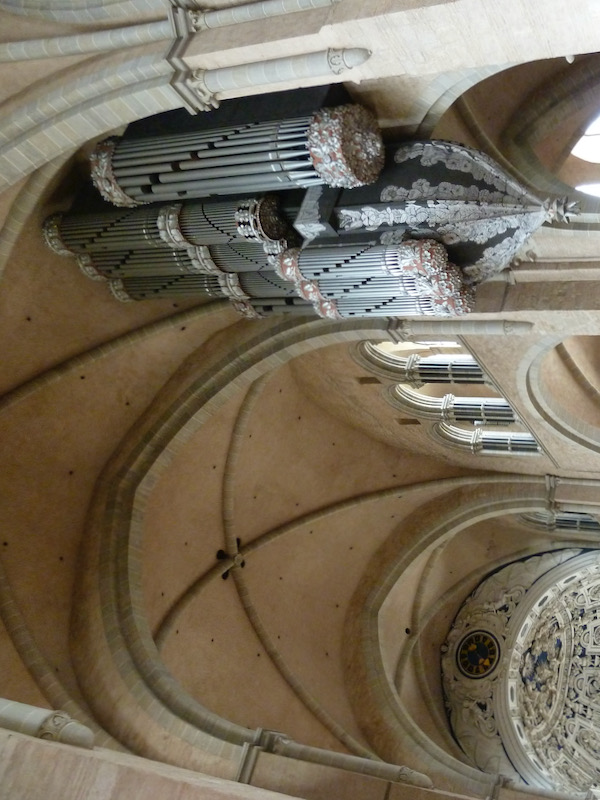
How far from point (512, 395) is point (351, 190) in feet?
13.8

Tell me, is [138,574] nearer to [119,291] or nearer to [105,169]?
[119,291]

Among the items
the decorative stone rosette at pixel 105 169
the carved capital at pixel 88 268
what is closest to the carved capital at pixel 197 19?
the decorative stone rosette at pixel 105 169

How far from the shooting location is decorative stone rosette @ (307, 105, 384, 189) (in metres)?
6.34

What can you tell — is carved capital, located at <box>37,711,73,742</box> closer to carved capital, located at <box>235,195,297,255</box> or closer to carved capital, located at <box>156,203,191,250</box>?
carved capital, located at <box>235,195,297,255</box>

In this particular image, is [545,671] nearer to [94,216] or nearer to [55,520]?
[55,520]

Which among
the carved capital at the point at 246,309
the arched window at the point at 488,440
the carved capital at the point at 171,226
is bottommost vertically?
the carved capital at the point at 171,226

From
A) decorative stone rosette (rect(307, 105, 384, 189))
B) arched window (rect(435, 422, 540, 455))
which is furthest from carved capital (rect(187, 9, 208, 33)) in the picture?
arched window (rect(435, 422, 540, 455))

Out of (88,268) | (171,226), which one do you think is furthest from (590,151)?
(88,268)

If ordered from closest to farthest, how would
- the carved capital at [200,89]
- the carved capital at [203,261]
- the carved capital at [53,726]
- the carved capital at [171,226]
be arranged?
the carved capital at [53,726], the carved capital at [200,89], the carved capital at [171,226], the carved capital at [203,261]

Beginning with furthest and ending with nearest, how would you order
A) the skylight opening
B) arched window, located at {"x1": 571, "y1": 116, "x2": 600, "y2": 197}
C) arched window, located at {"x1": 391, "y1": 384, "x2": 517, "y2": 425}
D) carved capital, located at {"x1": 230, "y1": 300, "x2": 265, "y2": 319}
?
arched window, located at {"x1": 391, "y1": 384, "x2": 517, "y2": 425}, the skylight opening, arched window, located at {"x1": 571, "y1": 116, "x2": 600, "y2": 197}, carved capital, located at {"x1": 230, "y1": 300, "x2": 265, "y2": 319}

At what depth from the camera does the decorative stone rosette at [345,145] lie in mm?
6344

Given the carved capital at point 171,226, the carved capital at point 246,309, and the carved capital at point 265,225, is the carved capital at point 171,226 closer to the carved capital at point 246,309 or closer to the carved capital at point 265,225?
the carved capital at point 265,225

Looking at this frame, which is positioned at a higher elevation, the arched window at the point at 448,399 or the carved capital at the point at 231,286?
the arched window at the point at 448,399

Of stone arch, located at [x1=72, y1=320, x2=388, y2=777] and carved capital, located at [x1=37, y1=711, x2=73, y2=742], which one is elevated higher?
stone arch, located at [x1=72, y1=320, x2=388, y2=777]
